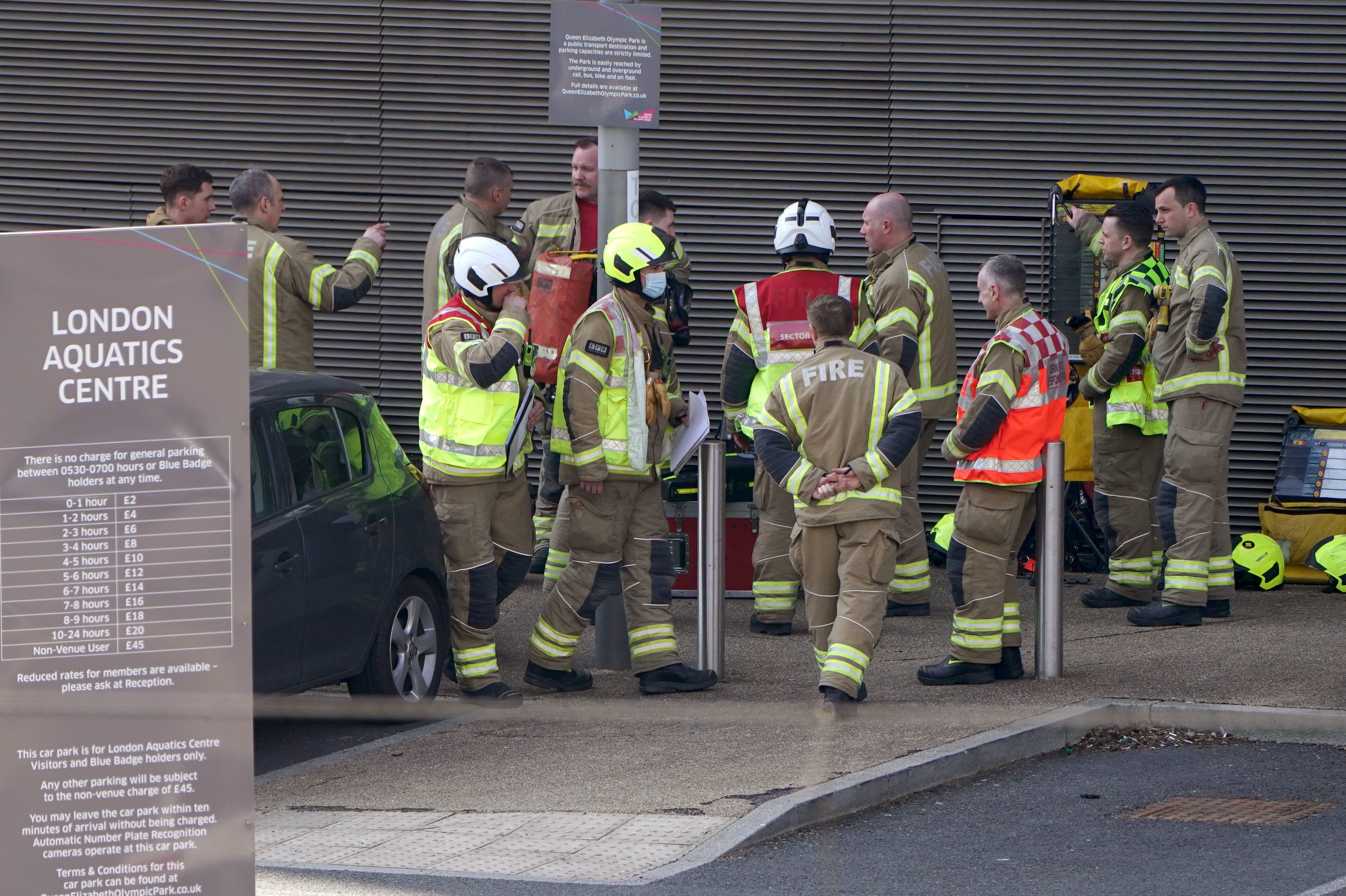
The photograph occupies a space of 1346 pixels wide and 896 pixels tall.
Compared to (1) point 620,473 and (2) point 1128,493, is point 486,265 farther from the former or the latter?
(2) point 1128,493

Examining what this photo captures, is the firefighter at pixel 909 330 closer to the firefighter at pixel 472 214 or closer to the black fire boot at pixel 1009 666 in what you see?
the black fire boot at pixel 1009 666

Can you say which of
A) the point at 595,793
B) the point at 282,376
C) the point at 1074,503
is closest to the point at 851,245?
the point at 1074,503

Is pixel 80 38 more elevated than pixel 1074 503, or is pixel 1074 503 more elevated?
pixel 80 38

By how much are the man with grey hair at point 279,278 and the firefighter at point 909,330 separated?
9.02 ft

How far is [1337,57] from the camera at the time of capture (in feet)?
38.7

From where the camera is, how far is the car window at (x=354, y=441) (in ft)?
25.3

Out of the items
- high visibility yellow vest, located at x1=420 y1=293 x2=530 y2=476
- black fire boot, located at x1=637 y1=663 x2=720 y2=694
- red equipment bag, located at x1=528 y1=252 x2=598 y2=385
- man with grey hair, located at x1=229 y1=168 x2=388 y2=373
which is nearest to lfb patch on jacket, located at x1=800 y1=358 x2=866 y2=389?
high visibility yellow vest, located at x1=420 y1=293 x2=530 y2=476

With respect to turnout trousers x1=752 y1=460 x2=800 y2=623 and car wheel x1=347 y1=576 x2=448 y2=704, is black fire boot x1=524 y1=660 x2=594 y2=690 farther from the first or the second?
turnout trousers x1=752 y1=460 x2=800 y2=623

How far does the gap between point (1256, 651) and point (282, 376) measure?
5.04 metres

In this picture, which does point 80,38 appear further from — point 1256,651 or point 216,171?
point 1256,651

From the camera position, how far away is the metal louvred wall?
11883mm

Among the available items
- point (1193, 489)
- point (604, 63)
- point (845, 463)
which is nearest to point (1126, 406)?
point (1193, 489)

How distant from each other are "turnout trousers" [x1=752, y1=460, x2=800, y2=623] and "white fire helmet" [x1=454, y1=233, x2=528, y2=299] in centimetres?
220

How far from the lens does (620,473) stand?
814cm
